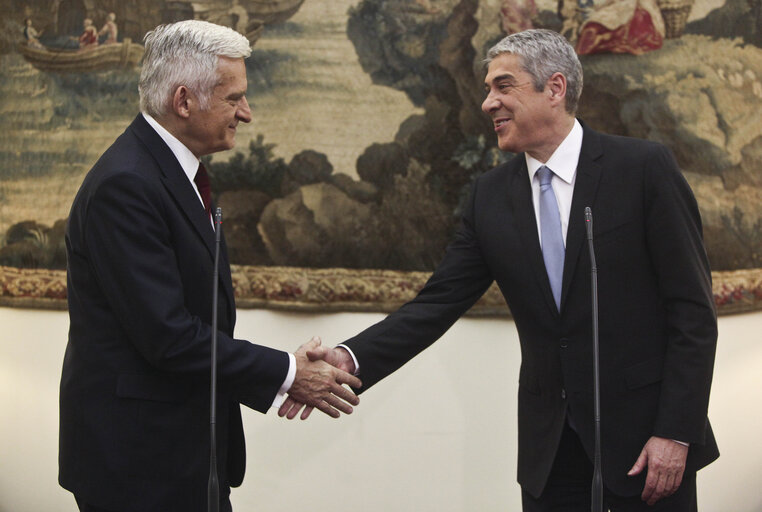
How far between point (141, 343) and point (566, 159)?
4.71ft

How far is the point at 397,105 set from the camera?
467 cm

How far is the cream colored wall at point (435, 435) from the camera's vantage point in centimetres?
475

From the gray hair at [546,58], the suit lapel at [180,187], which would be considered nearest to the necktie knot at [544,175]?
the gray hair at [546,58]

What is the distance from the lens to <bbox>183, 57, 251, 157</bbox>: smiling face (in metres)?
2.81

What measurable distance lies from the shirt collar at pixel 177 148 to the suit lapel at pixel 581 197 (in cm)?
114

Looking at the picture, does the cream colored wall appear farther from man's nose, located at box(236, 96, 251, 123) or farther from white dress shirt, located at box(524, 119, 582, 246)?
man's nose, located at box(236, 96, 251, 123)

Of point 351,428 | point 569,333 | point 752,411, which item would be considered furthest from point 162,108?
point 752,411

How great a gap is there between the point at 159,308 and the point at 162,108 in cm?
64

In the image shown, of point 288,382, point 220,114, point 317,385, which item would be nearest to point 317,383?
point 317,385

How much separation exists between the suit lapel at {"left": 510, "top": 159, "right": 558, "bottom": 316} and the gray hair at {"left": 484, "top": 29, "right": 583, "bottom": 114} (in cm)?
28

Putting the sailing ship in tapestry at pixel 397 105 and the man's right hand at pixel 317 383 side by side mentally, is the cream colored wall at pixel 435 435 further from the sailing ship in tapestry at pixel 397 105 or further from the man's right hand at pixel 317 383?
the man's right hand at pixel 317 383

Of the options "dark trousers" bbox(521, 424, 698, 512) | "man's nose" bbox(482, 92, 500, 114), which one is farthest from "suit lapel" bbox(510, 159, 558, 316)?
"dark trousers" bbox(521, 424, 698, 512)

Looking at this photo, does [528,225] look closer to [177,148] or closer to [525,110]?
[525,110]

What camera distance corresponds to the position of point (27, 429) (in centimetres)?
494
